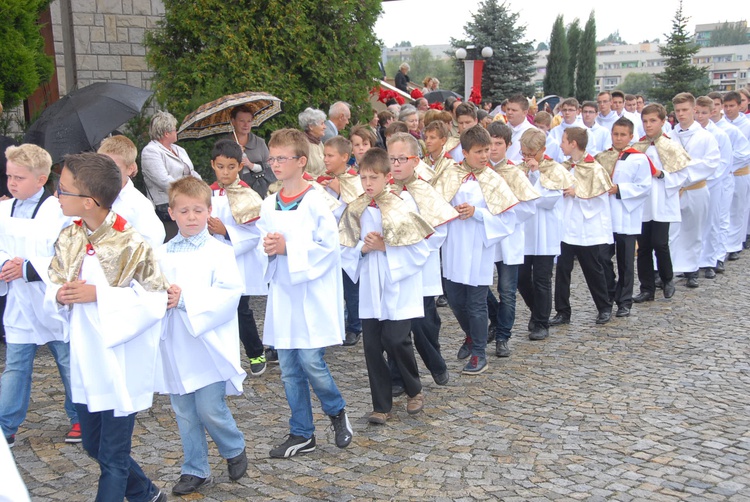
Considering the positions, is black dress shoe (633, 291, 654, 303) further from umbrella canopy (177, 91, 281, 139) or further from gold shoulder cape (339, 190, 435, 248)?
gold shoulder cape (339, 190, 435, 248)

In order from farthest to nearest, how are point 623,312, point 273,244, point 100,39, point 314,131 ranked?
point 100,39
point 623,312
point 314,131
point 273,244

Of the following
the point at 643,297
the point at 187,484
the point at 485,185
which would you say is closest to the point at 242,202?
the point at 485,185

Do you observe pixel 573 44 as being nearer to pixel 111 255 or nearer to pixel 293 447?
pixel 293 447

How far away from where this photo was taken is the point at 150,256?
154 inches

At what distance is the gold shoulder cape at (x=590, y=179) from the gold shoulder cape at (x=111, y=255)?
208 inches

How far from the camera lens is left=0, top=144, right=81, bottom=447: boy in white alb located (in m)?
4.93

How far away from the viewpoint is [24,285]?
16.4 ft

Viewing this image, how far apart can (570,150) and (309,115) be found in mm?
2596

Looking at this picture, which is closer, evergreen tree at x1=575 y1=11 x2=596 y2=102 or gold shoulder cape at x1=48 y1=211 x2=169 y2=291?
gold shoulder cape at x1=48 y1=211 x2=169 y2=291

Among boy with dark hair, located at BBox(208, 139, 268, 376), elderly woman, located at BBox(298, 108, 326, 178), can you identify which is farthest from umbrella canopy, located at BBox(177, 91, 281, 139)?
boy with dark hair, located at BBox(208, 139, 268, 376)

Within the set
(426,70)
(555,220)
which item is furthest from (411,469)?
(426,70)

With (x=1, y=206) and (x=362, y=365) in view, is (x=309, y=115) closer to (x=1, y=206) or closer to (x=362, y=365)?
(x=362, y=365)

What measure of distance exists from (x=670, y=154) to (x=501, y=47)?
88.6 ft

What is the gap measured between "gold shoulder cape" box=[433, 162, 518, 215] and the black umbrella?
2923 millimetres
